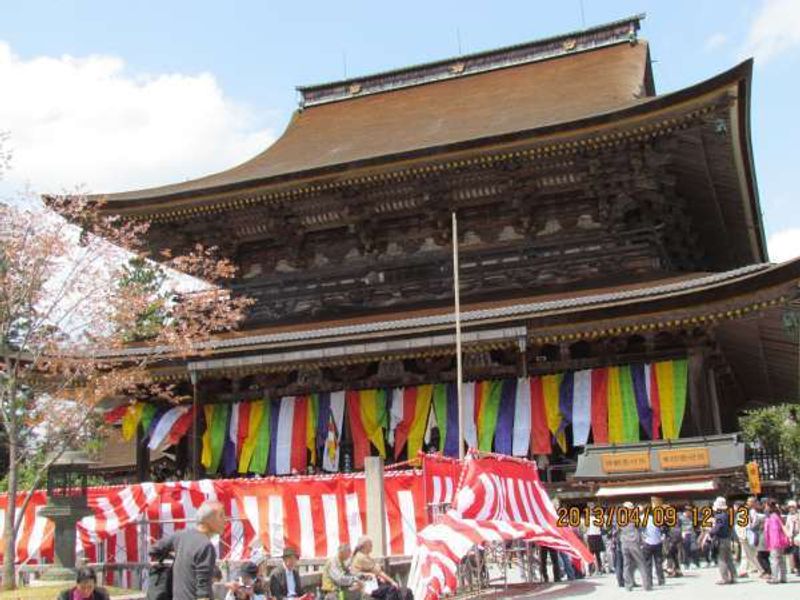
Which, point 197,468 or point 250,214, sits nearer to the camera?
point 197,468

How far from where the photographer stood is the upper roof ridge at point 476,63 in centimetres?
2577

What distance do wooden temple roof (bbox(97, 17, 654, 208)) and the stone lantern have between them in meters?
7.48

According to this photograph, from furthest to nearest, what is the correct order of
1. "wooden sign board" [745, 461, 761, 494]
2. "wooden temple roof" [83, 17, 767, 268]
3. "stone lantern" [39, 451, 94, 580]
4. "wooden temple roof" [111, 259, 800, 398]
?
"wooden temple roof" [83, 17, 767, 268] < "wooden sign board" [745, 461, 761, 494] < "wooden temple roof" [111, 259, 800, 398] < "stone lantern" [39, 451, 94, 580]

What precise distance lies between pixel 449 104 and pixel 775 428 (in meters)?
38.2

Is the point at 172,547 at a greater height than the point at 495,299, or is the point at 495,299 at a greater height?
the point at 495,299

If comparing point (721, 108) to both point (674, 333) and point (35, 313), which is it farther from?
point (35, 313)

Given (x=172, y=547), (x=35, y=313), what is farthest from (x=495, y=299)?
(x=172, y=547)

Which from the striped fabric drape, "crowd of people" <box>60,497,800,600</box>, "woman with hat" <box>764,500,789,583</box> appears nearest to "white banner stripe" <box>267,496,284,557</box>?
"crowd of people" <box>60,497,800,600</box>

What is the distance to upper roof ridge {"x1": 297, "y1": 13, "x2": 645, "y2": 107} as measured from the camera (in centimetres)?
2577

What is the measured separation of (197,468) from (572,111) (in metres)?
11.2

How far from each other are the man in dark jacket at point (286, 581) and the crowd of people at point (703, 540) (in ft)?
19.0

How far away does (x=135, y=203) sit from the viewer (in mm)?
20125
